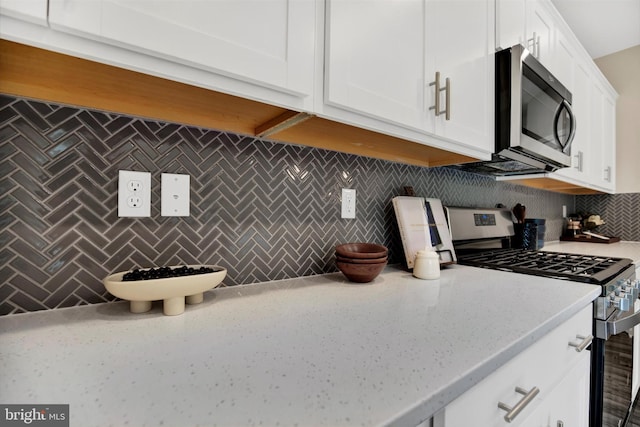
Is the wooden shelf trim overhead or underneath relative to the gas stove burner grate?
overhead

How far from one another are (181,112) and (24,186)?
379 mm

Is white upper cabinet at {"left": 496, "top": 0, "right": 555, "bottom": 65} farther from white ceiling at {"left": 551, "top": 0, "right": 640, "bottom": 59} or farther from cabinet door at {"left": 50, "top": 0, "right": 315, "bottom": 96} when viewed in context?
cabinet door at {"left": 50, "top": 0, "right": 315, "bottom": 96}

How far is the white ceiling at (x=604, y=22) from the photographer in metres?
2.13

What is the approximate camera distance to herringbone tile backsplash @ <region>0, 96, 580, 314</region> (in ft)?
2.14

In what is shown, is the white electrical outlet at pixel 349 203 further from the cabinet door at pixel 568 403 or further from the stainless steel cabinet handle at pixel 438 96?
the cabinet door at pixel 568 403

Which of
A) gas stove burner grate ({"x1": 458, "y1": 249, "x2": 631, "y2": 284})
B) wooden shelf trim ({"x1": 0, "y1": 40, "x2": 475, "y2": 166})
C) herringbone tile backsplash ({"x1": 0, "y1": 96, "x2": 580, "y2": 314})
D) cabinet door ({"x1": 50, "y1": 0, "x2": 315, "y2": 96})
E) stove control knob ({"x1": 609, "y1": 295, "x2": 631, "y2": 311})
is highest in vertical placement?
cabinet door ({"x1": 50, "y1": 0, "x2": 315, "y2": 96})

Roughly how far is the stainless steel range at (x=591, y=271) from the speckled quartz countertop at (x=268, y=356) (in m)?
0.37

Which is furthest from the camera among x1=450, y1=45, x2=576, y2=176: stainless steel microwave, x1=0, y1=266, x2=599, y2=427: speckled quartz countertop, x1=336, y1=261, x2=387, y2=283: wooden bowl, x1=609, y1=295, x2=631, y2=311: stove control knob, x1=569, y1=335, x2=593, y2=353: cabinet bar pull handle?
x1=450, y1=45, x2=576, y2=176: stainless steel microwave

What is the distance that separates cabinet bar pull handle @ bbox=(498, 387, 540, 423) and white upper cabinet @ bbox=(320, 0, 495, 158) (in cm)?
71

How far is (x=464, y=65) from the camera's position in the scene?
1119mm

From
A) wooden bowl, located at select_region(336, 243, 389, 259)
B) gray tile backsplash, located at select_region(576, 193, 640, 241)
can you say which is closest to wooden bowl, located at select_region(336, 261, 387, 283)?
wooden bowl, located at select_region(336, 243, 389, 259)

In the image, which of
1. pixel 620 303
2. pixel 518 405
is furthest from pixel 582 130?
pixel 518 405

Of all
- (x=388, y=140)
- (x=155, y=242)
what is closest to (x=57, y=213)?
(x=155, y=242)

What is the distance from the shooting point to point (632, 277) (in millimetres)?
1441
